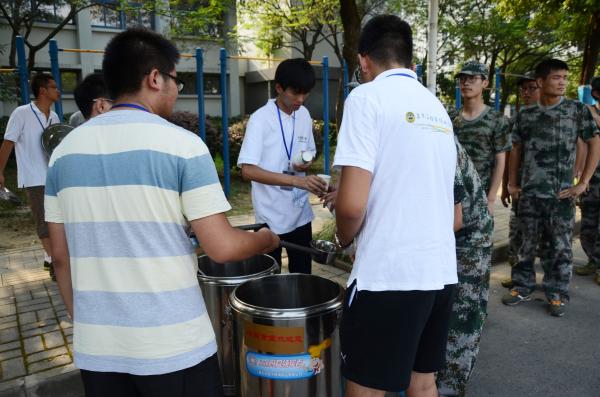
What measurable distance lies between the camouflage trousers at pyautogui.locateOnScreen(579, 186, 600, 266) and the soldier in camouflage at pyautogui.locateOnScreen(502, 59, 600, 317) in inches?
37.5

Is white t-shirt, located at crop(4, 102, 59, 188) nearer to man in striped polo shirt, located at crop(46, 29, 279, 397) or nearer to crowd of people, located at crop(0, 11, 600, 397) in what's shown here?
crowd of people, located at crop(0, 11, 600, 397)

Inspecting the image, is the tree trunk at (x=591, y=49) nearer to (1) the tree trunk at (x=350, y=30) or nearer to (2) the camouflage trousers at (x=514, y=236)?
(1) the tree trunk at (x=350, y=30)

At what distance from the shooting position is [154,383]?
1.45m

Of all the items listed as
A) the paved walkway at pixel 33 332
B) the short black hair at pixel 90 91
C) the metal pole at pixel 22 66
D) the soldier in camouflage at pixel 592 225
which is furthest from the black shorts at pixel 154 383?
the metal pole at pixel 22 66

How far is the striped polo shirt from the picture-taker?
4.45 feet

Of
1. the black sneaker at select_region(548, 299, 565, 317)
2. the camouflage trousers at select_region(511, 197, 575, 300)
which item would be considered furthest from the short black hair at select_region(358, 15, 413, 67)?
the black sneaker at select_region(548, 299, 565, 317)

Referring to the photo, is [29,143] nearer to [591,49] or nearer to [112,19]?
[591,49]

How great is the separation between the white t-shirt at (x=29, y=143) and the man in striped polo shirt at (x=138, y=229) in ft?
11.0

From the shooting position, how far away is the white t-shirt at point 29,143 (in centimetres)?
442

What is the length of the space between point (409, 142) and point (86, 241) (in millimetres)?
1068

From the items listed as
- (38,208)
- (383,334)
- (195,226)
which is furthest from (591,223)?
(38,208)

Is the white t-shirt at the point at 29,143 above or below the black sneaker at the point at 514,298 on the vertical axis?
above

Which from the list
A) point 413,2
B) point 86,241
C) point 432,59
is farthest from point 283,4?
point 86,241

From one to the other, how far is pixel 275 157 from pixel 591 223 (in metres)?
3.74
